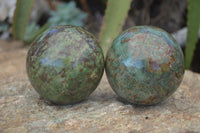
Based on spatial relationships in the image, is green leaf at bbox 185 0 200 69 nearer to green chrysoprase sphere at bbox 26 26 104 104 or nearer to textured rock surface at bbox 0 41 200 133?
textured rock surface at bbox 0 41 200 133

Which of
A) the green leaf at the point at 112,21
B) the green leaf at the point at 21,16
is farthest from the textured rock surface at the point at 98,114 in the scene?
the green leaf at the point at 21,16

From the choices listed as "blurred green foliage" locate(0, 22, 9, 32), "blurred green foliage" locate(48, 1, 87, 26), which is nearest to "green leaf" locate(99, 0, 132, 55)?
"blurred green foliage" locate(48, 1, 87, 26)

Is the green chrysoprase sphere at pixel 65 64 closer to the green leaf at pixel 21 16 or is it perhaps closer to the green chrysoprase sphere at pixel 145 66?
the green chrysoprase sphere at pixel 145 66

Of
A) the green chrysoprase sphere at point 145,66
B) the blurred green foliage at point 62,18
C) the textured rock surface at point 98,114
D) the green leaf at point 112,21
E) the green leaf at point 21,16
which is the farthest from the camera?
the blurred green foliage at point 62,18

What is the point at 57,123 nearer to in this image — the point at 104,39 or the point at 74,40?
the point at 74,40

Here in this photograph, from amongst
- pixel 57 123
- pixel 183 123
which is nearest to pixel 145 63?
pixel 183 123

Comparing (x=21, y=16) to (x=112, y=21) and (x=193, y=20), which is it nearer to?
(x=112, y=21)
